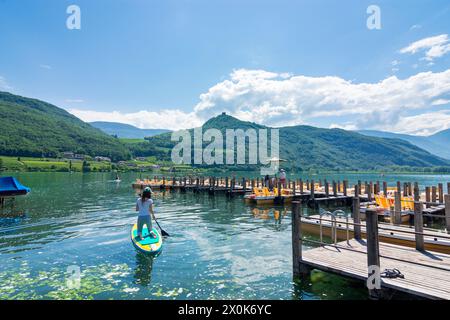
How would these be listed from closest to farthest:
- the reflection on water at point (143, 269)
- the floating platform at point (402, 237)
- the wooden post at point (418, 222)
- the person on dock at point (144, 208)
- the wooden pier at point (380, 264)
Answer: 1. the wooden pier at point (380, 264)
2. the reflection on water at point (143, 269)
3. the wooden post at point (418, 222)
4. the floating platform at point (402, 237)
5. the person on dock at point (144, 208)

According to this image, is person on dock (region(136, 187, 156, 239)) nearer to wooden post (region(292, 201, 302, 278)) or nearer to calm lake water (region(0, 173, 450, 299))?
calm lake water (region(0, 173, 450, 299))

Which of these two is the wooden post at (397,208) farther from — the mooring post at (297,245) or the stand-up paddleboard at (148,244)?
the stand-up paddleboard at (148,244)

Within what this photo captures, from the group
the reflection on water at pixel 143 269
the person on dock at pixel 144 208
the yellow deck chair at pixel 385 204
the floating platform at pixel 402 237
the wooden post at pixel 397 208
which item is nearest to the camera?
the reflection on water at pixel 143 269

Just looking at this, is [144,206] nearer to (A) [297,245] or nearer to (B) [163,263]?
(B) [163,263]

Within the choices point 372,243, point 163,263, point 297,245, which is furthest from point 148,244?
point 372,243

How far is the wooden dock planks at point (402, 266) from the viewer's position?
21.5 ft

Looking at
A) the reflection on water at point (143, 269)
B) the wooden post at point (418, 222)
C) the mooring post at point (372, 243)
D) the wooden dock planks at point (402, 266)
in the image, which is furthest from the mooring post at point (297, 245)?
the reflection on water at point (143, 269)

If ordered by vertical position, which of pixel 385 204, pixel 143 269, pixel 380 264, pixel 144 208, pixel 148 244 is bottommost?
pixel 143 269

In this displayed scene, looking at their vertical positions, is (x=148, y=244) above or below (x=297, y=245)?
below

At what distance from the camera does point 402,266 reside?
26.6ft

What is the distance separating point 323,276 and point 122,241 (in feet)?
34.2

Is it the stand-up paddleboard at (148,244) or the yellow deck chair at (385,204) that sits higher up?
the yellow deck chair at (385,204)

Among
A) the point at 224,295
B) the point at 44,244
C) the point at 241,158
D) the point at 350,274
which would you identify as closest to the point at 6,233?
the point at 44,244
